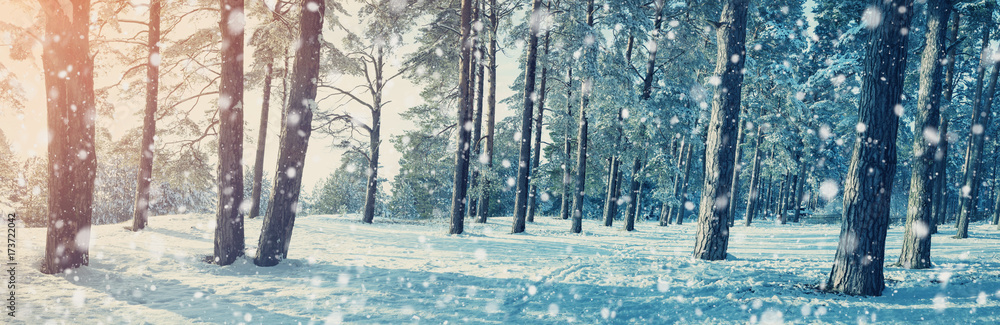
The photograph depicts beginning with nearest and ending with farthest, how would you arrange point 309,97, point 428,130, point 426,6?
point 309,97 → point 426,6 → point 428,130

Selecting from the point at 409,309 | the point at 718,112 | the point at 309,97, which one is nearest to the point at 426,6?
the point at 309,97

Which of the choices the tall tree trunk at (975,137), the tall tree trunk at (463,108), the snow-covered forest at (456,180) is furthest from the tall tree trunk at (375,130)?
the tall tree trunk at (975,137)

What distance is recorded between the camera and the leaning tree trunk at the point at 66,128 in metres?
6.77

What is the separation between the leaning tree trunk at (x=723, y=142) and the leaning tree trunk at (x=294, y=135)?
7325 mm

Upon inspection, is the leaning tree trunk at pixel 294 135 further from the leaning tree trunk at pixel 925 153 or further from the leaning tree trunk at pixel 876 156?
the leaning tree trunk at pixel 925 153

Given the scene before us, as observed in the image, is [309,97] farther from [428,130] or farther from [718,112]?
[428,130]

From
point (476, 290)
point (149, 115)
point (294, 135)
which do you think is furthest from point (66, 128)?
point (149, 115)

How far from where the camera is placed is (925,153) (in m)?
8.57

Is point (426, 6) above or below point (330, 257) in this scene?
above

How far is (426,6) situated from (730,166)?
9.40 meters

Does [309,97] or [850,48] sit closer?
[309,97]

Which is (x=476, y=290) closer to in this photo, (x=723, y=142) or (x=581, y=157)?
(x=723, y=142)

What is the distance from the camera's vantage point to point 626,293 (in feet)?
21.5

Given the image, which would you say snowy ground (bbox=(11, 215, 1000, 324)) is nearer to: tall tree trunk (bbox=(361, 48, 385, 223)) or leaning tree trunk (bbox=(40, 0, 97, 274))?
leaning tree trunk (bbox=(40, 0, 97, 274))
